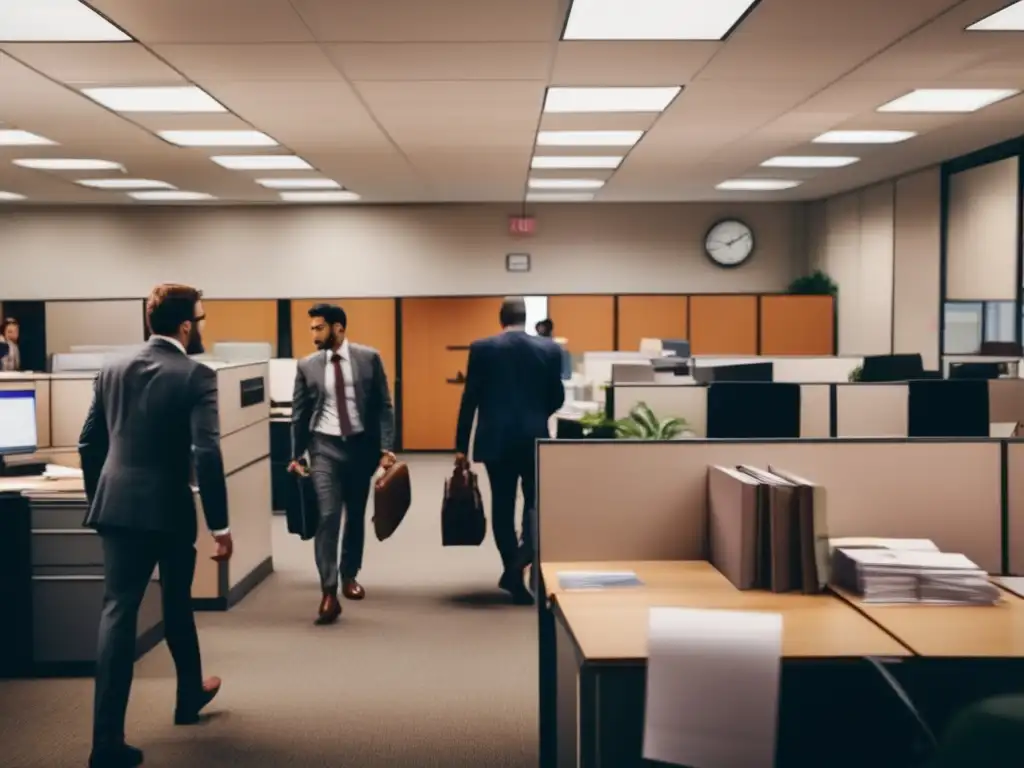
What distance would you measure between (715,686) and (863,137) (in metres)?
6.13

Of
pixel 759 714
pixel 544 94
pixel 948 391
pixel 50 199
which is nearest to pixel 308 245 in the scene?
pixel 50 199

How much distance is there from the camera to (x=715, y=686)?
5.93 feet

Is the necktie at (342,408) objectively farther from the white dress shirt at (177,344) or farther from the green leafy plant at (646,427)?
the white dress shirt at (177,344)

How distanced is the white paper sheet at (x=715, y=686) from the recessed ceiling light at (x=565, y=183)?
7617mm

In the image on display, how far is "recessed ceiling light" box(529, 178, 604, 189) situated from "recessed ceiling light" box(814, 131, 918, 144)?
2375 mm

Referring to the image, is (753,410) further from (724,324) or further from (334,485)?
(724,324)

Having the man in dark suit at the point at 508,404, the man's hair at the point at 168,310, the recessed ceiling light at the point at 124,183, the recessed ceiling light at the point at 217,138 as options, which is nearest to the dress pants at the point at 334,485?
the man in dark suit at the point at 508,404

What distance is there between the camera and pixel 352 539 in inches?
190

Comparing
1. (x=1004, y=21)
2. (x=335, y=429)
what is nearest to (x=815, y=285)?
(x=1004, y=21)

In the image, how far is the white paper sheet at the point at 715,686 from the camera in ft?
5.92

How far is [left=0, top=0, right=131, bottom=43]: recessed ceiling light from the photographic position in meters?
3.98

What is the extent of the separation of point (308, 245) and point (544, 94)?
238 inches

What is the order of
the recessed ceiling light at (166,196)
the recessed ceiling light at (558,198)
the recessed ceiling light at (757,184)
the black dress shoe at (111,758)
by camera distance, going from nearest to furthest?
the black dress shoe at (111,758) → the recessed ceiling light at (757,184) → the recessed ceiling light at (166,196) → the recessed ceiling light at (558,198)

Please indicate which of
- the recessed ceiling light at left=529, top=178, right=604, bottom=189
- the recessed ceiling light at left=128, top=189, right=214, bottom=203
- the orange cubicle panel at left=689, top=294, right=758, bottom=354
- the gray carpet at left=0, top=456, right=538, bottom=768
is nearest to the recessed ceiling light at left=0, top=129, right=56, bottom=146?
the recessed ceiling light at left=128, top=189, right=214, bottom=203
